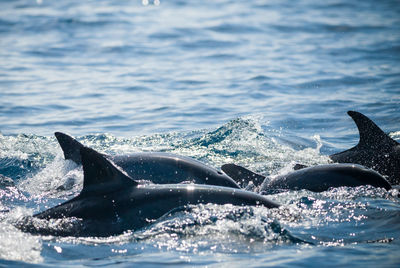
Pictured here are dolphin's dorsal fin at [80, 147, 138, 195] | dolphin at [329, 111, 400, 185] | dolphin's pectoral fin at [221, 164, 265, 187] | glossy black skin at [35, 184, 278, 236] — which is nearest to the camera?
glossy black skin at [35, 184, 278, 236]

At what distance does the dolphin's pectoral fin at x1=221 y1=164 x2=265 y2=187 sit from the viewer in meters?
8.67

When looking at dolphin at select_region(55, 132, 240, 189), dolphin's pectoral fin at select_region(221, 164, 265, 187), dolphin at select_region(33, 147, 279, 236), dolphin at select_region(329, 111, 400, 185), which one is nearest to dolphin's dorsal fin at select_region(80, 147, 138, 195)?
dolphin at select_region(33, 147, 279, 236)

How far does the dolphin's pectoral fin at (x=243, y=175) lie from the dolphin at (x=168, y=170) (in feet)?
2.58

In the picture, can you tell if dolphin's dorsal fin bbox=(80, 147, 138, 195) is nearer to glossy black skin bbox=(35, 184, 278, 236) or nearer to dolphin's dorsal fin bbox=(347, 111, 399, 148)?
glossy black skin bbox=(35, 184, 278, 236)

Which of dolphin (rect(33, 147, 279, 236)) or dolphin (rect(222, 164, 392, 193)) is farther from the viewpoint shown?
dolphin (rect(222, 164, 392, 193))

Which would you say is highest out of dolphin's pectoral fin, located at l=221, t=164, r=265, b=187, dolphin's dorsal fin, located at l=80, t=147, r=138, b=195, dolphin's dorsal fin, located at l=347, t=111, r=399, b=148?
dolphin's dorsal fin, located at l=80, t=147, r=138, b=195

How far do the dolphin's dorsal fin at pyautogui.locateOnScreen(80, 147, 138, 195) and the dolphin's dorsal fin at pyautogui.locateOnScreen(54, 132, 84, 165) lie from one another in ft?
8.02

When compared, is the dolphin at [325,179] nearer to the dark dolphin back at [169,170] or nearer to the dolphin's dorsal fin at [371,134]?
the dark dolphin back at [169,170]

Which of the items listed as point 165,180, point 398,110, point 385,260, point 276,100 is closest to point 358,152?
point 165,180

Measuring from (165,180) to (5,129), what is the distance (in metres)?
8.43

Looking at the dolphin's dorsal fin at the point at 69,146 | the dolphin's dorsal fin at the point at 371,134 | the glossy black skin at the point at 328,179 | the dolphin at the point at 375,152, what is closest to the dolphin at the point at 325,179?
the glossy black skin at the point at 328,179

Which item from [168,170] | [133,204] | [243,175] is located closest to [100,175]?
[133,204]

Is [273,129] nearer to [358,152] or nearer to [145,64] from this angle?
[358,152]

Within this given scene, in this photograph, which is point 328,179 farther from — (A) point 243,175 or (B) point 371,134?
(B) point 371,134
